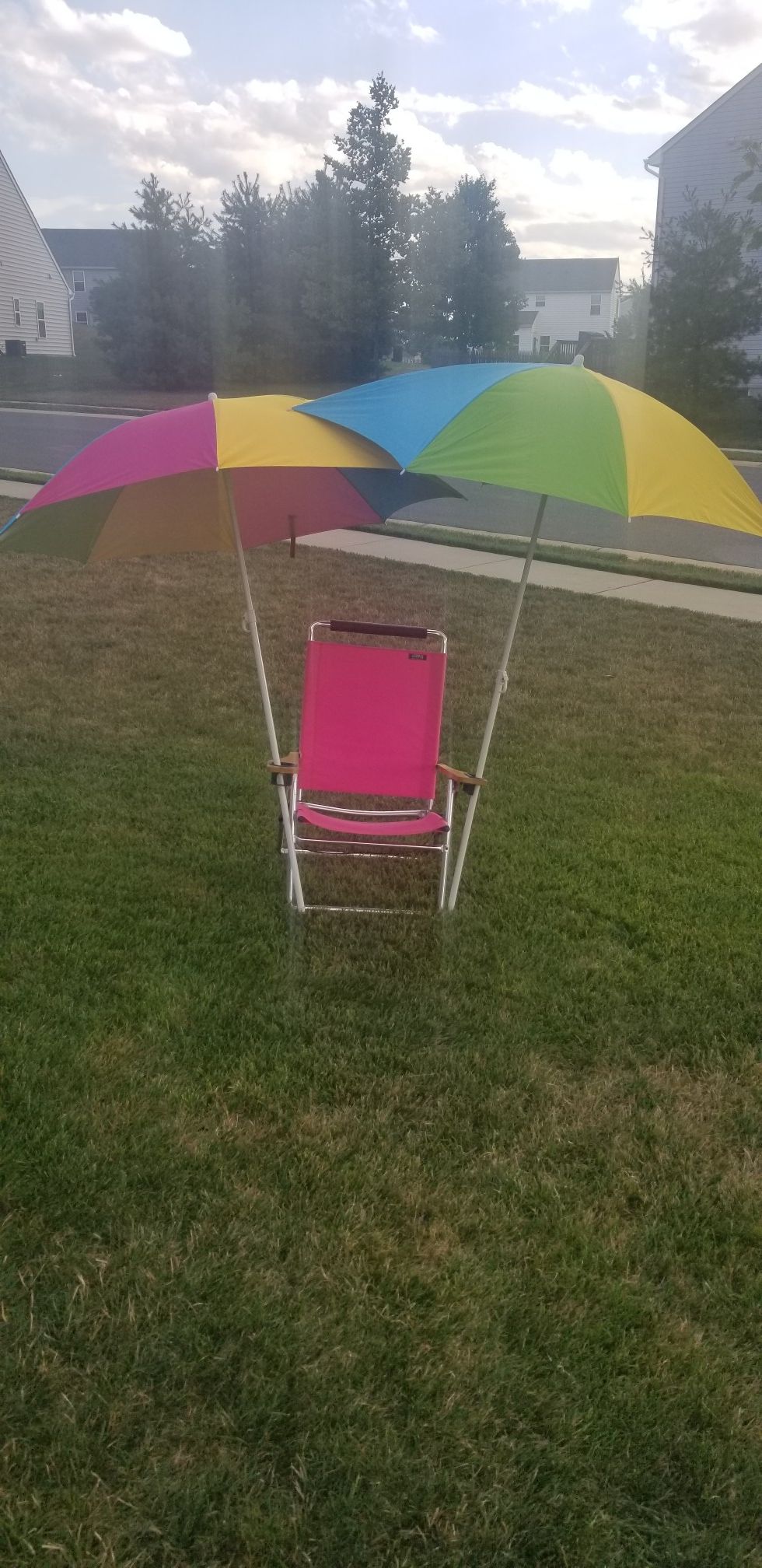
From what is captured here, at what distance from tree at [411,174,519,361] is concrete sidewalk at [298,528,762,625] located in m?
35.5

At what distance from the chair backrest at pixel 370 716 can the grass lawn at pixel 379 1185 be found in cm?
56

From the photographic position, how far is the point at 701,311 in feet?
86.2

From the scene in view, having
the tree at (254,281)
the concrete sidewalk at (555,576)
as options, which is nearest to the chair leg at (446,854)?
the concrete sidewalk at (555,576)

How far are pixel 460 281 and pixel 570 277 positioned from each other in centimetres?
3730

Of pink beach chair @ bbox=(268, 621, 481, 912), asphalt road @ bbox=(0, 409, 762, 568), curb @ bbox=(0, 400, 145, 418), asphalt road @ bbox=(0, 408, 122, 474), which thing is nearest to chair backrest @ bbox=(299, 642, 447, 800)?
pink beach chair @ bbox=(268, 621, 481, 912)

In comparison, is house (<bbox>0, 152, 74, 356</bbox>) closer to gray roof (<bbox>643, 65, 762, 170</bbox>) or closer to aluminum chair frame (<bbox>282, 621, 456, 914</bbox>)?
gray roof (<bbox>643, 65, 762, 170</bbox>)

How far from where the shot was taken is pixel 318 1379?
248 cm

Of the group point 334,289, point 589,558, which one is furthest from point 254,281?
point 589,558

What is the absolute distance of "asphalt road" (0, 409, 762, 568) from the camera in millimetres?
12594

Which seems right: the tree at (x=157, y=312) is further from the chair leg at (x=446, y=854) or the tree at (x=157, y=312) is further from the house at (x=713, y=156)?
the chair leg at (x=446, y=854)

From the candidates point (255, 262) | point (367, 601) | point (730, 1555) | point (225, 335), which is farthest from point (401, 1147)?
point (255, 262)

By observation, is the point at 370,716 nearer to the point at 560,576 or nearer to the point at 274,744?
the point at 274,744

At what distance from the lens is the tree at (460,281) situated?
45.0 meters

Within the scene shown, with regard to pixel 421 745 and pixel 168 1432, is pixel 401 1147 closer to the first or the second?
pixel 168 1432
